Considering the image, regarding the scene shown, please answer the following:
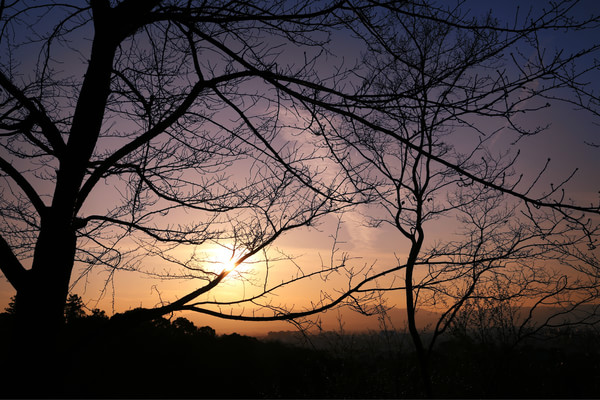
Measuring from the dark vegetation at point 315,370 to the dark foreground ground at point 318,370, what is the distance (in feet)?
0.08

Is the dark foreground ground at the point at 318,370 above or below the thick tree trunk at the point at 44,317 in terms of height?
below

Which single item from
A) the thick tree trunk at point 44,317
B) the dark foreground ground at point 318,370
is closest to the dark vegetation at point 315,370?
the dark foreground ground at point 318,370

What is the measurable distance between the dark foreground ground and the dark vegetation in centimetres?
3

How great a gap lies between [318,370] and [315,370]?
95mm

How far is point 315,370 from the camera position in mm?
12023

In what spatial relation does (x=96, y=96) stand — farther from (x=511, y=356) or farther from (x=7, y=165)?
(x=511, y=356)

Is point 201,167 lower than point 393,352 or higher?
higher

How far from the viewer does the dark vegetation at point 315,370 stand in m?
10.1

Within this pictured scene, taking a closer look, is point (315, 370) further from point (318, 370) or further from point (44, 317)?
point (44, 317)

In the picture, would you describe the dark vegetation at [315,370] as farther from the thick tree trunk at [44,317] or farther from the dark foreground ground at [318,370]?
the thick tree trunk at [44,317]

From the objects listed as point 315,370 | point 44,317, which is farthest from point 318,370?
point 44,317

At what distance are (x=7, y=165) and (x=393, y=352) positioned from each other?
9265 millimetres

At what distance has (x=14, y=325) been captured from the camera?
116 inches

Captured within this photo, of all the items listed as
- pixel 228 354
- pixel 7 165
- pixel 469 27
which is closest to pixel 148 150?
pixel 7 165
